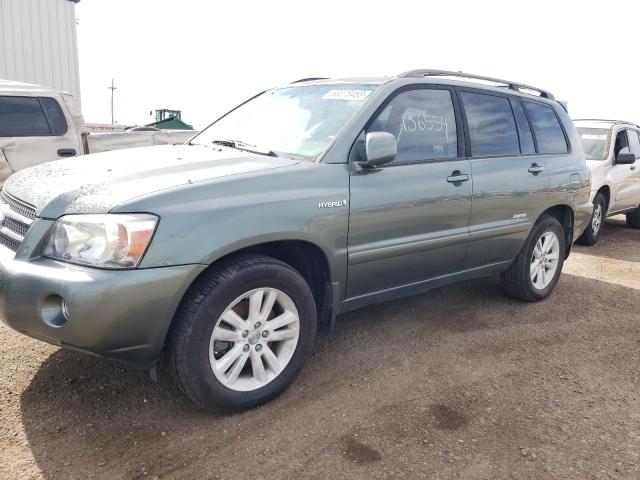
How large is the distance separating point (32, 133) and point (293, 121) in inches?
172

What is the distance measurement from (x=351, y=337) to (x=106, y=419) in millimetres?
1758

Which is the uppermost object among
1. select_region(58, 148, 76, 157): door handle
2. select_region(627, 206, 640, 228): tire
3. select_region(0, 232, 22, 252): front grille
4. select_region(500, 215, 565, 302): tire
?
select_region(58, 148, 76, 157): door handle

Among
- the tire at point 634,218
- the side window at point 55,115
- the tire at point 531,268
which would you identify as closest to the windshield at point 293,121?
the tire at point 531,268

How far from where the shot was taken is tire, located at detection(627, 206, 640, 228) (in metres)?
9.41

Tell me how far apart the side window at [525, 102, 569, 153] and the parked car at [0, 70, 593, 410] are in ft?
0.78

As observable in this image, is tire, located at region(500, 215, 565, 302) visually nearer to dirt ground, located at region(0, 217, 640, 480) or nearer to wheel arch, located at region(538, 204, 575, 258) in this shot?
wheel arch, located at region(538, 204, 575, 258)

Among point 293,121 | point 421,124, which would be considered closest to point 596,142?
point 421,124

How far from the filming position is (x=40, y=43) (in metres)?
12.7

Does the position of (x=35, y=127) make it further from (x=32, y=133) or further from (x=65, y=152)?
(x=65, y=152)

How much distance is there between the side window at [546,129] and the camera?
15.0ft

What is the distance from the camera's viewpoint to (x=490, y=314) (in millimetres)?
4418

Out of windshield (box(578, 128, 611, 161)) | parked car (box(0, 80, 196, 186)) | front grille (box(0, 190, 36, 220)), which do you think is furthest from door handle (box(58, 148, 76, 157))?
windshield (box(578, 128, 611, 161))

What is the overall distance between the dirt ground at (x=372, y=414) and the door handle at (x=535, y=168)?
1278mm

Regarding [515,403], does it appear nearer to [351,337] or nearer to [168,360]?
[351,337]
